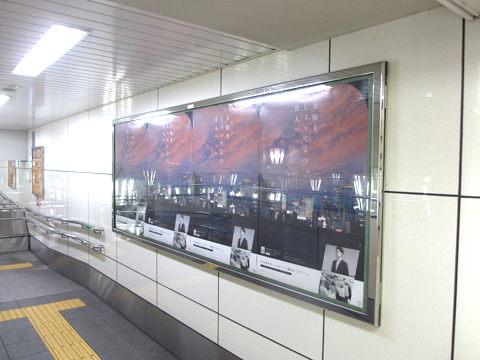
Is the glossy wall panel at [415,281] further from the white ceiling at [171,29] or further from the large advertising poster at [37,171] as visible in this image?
the large advertising poster at [37,171]

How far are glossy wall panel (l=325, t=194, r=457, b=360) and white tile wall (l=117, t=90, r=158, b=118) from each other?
314cm

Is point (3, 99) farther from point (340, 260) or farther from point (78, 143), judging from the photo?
point (340, 260)

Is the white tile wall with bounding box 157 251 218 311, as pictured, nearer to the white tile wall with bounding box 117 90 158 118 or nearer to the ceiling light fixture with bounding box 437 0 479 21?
the white tile wall with bounding box 117 90 158 118

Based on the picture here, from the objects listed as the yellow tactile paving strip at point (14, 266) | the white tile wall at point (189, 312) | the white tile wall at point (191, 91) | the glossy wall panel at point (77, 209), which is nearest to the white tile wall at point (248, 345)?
the white tile wall at point (189, 312)

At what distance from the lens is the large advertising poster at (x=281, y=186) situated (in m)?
2.20

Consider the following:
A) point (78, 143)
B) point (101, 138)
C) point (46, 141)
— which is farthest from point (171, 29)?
point (46, 141)

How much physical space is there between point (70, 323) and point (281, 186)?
11.8ft

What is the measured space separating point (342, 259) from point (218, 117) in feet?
5.53

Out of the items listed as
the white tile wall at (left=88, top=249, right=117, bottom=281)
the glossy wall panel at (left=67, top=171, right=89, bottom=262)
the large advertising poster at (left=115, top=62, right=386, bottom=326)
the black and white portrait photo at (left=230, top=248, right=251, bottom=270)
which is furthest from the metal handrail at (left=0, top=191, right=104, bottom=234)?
the black and white portrait photo at (left=230, top=248, right=251, bottom=270)

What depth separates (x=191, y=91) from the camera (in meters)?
3.74

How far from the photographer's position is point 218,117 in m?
3.30

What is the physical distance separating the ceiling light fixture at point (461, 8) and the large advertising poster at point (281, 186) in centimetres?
54

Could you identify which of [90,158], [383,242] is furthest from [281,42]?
[90,158]

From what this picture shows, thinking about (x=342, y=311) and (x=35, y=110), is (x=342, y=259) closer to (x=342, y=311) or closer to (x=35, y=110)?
(x=342, y=311)
